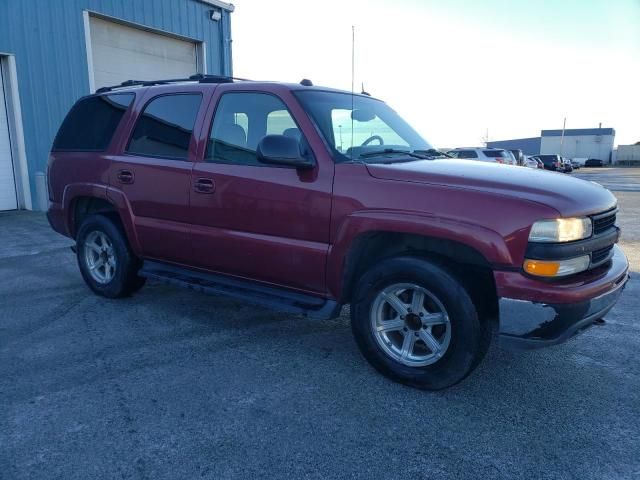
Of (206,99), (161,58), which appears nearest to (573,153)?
(161,58)

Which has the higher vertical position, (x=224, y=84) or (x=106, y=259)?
(x=224, y=84)

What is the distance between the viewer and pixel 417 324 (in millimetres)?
3154

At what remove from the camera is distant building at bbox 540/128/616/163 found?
79312 millimetres

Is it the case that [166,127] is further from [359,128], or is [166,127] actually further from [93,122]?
[359,128]

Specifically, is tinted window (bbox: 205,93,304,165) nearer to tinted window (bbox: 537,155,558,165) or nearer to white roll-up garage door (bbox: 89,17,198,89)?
white roll-up garage door (bbox: 89,17,198,89)

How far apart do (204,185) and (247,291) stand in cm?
90

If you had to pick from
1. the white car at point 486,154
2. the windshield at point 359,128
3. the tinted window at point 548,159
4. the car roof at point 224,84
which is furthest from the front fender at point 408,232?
the tinted window at point 548,159

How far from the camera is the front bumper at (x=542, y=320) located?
2.69m

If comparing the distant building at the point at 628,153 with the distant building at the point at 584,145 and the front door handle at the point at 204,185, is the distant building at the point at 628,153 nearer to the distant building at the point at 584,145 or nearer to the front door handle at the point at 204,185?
the distant building at the point at 584,145

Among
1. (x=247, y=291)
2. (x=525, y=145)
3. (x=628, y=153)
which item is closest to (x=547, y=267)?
(x=247, y=291)

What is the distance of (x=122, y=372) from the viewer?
334cm

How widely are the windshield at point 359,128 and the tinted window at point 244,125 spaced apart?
0.72 ft

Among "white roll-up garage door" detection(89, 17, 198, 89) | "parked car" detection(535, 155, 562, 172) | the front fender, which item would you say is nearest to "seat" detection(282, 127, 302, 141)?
the front fender

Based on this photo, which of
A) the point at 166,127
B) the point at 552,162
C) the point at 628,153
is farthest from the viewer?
the point at 628,153
